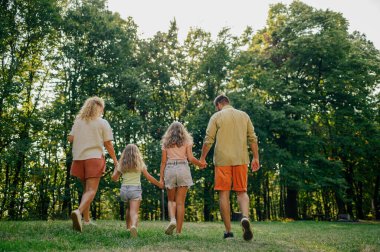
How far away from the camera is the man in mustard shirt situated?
6.34 meters

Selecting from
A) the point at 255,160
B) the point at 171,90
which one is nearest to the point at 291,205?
the point at 171,90

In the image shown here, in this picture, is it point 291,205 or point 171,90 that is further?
point 171,90

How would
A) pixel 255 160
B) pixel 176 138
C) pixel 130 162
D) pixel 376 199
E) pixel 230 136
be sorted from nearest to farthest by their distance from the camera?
pixel 230 136
pixel 255 160
pixel 176 138
pixel 130 162
pixel 376 199

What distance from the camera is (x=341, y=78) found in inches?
920

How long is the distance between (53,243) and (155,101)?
2308 cm

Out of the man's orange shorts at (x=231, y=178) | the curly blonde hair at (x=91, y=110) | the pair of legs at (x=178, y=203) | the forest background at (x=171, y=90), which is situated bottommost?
the pair of legs at (x=178, y=203)

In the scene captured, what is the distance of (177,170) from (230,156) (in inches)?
42.2

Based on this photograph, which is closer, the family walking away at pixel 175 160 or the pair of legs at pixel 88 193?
the pair of legs at pixel 88 193

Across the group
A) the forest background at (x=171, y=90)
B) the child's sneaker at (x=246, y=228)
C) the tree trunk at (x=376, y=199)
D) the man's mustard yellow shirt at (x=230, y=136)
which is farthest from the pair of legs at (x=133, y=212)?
the tree trunk at (x=376, y=199)

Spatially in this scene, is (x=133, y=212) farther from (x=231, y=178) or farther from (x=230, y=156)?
(x=230, y=156)

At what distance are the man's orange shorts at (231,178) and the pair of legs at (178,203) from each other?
71 cm

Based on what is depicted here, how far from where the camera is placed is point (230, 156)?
6.43 m

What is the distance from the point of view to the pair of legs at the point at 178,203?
660 centimetres

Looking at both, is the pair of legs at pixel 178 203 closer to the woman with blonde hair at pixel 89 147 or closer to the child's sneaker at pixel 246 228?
the child's sneaker at pixel 246 228
